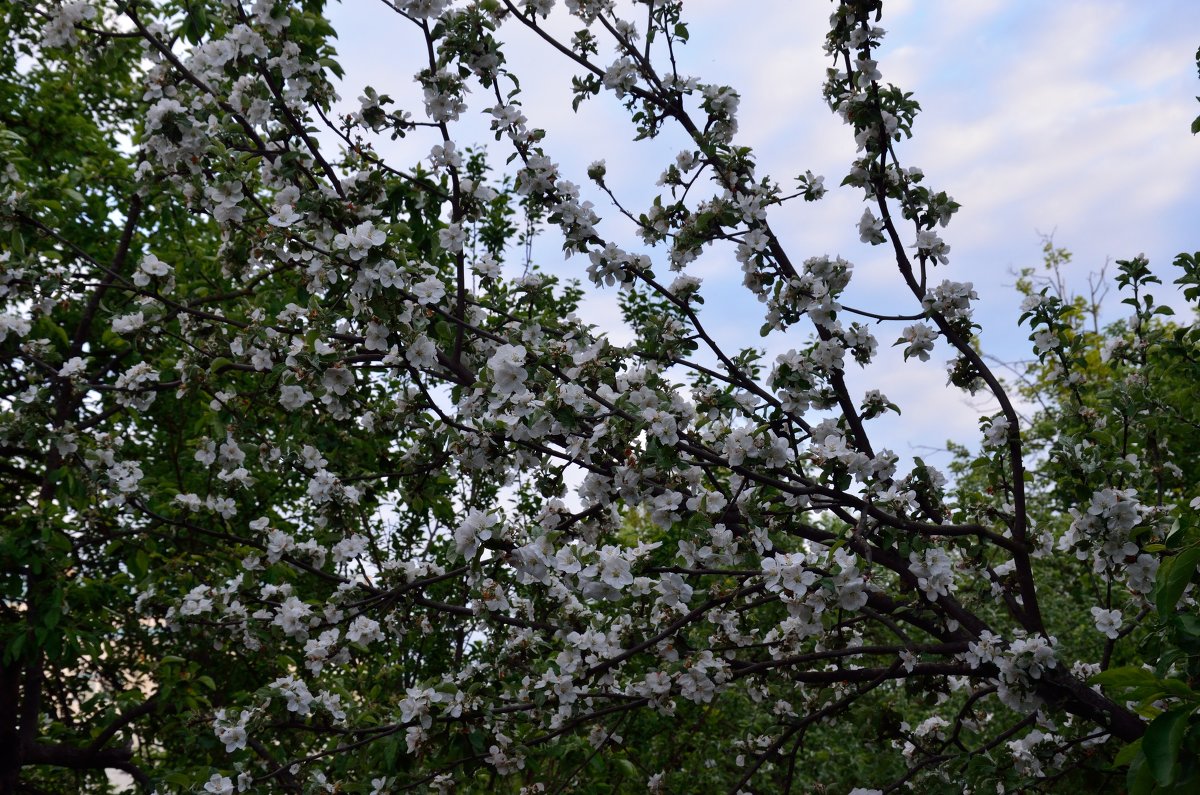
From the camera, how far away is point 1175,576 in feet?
5.21

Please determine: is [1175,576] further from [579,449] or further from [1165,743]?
[579,449]

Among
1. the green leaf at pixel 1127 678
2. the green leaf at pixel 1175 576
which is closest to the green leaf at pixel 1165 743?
the green leaf at pixel 1127 678

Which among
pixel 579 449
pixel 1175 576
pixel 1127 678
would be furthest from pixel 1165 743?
pixel 579 449

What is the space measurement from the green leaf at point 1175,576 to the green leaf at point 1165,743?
0.79 ft

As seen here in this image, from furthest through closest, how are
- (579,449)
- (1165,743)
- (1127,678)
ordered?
(579,449)
(1127,678)
(1165,743)

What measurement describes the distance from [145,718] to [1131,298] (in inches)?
294

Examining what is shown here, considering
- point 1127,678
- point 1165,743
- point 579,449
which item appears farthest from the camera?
point 579,449

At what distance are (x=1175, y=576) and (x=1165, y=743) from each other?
1.03ft

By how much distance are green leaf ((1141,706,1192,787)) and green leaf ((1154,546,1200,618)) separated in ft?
0.79

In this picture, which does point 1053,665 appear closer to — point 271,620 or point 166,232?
point 271,620

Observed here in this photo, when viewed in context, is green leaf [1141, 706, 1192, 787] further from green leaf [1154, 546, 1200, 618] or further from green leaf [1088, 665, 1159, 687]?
green leaf [1154, 546, 1200, 618]

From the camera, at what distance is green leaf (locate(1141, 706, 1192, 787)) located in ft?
4.56

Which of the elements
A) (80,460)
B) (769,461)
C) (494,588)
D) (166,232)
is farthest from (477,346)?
(166,232)

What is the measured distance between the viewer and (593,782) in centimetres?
456
